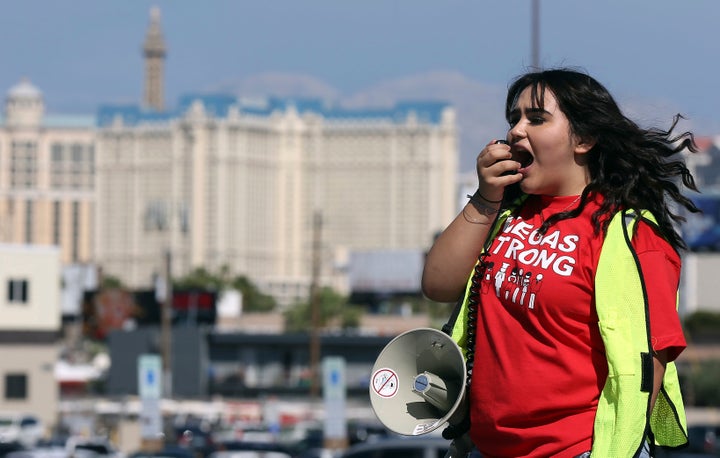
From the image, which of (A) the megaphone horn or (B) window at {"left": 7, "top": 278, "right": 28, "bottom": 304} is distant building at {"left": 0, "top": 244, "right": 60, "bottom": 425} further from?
(A) the megaphone horn

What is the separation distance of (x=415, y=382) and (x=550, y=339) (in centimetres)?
42

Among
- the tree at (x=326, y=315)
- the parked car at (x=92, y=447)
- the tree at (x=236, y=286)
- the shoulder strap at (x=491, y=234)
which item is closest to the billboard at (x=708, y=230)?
the tree at (x=326, y=315)

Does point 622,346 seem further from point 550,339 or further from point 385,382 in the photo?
point 385,382

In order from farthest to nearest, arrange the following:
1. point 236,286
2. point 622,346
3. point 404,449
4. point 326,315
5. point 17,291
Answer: point 236,286, point 326,315, point 17,291, point 404,449, point 622,346

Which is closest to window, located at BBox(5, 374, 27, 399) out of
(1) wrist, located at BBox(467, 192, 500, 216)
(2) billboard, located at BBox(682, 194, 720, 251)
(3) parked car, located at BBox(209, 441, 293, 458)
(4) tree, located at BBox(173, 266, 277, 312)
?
(3) parked car, located at BBox(209, 441, 293, 458)

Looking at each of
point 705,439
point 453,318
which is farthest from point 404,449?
point 705,439

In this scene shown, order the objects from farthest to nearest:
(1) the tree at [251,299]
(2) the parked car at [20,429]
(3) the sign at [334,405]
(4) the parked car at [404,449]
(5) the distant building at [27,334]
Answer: (1) the tree at [251,299] → (5) the distant building at [27,334] → (2) the parked car at [20,429] → (3) the sign at [334,405] → (4) the parked car at [404,449]

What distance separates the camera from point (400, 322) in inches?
4402

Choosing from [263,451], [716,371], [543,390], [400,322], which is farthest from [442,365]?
[400,322]

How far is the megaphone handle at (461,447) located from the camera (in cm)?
433

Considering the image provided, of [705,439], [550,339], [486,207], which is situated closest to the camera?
[550,339]

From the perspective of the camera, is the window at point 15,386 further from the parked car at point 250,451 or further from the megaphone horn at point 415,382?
the megaphone horn at point 415,382

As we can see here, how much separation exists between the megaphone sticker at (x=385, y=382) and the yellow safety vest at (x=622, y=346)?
585 millimetres

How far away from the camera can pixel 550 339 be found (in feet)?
13.2
